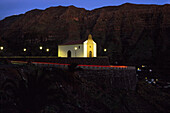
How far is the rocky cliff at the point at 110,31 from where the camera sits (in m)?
71.8

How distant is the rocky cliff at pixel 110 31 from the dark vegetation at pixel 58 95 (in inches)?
1682

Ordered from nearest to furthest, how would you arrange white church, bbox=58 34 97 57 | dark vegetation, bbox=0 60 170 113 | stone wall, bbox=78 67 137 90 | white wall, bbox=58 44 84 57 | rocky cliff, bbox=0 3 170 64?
dark vegetation, bbox=0 60 170 113
stone wall, bbox=78 67 137 90
white church, bbox=58 34 97 57
white wall, bbox=58 44 84 57
rocky cliff, bbox=0 3 170 64

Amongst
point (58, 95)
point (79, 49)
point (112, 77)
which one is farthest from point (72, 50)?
point (58, 95)

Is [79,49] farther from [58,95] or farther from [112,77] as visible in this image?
[58,95]

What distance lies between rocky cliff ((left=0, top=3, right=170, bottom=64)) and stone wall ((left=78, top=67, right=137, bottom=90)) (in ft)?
122

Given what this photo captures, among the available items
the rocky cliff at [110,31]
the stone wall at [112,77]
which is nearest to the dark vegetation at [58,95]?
the stone wall at [112,77]

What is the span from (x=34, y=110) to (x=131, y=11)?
77.9 meters

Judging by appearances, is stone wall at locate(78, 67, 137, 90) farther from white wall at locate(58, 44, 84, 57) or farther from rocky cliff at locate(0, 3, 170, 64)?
rocky cliff at locate(0, 3, 170, 64)

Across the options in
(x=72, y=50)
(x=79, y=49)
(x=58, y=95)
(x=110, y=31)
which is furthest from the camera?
(x=110, y=31)

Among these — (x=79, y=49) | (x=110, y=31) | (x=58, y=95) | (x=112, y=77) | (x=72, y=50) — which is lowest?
(x=58, y=95)

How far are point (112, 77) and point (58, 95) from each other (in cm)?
1253

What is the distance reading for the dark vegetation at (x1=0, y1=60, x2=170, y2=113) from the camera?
20359 millimetres

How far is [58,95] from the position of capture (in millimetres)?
22859

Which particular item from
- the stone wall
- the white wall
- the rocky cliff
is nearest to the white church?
the white wall
